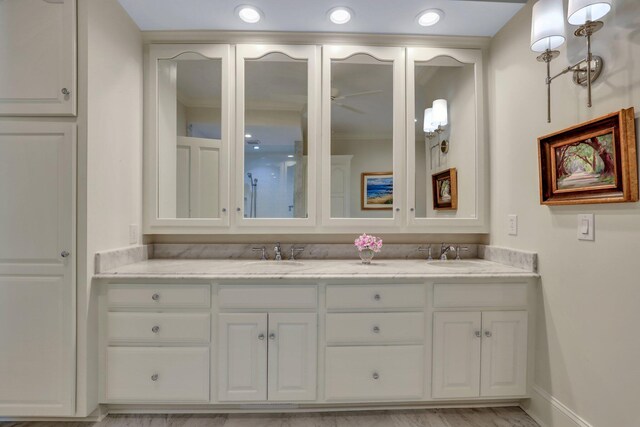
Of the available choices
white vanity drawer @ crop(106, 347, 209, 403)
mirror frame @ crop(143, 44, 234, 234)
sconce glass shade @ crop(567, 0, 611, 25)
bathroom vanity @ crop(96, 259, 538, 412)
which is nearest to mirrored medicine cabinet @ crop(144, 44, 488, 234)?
mirror frame @ crop(143, 44, 234, 234)

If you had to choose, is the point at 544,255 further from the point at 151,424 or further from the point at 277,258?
the point at 151,424

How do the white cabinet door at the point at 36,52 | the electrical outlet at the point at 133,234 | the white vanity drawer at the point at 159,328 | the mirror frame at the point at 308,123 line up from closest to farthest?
A: the white cabinet door at the point at 36,52
the white vanity drawer at the point at 159,328
the electrical outlet at the point at 133,234
the mirror frame at the point at 308,123

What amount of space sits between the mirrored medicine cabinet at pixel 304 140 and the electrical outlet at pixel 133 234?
9cm

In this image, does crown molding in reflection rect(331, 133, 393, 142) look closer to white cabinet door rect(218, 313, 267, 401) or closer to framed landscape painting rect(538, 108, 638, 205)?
framed landscape painting rect(538, 108, 638, 205)

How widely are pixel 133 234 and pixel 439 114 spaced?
2294 mm

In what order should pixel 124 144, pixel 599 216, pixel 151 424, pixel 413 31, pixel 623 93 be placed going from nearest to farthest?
1. pixel 623 93
2. pixel 599 216
3. pixel 151 424
4. pixel 124 144
5. pixel 413 31

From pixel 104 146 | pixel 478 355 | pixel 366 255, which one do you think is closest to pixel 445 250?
pixel 366 255

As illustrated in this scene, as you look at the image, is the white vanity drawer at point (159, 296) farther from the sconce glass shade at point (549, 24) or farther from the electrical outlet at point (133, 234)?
the sconce glass shade at point (549, 24)

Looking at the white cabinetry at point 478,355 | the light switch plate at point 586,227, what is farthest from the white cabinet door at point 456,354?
the light switch plate at point 586,227

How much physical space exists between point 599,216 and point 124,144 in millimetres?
2617

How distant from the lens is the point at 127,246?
197 centimetres

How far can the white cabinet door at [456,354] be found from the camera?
1.73m

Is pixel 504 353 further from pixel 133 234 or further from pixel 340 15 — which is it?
pixel 133 234

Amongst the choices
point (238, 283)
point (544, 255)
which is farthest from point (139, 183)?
point (544, 255)
